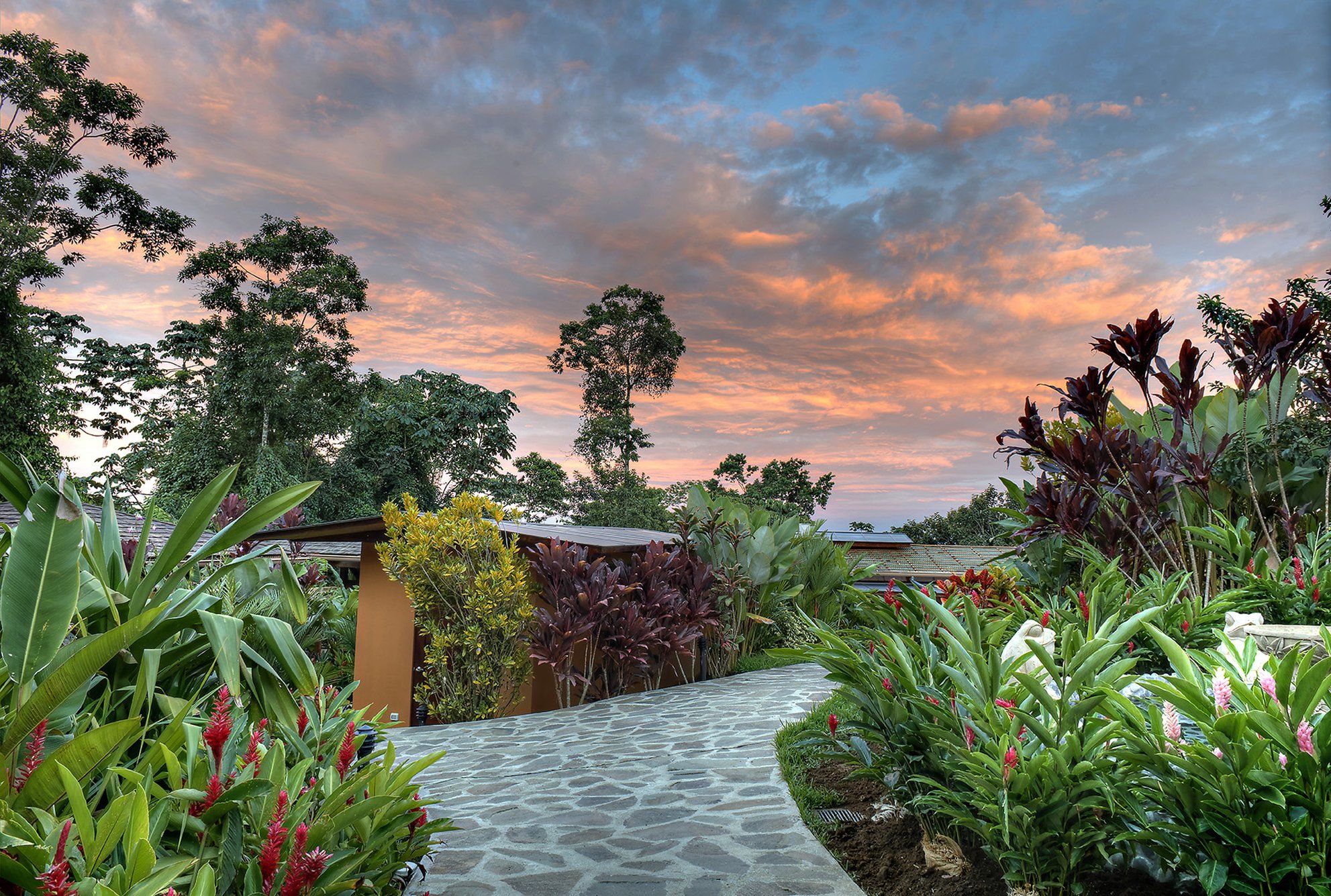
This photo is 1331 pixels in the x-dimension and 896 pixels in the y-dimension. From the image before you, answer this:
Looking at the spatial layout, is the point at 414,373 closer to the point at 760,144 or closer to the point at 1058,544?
the point at 760,144

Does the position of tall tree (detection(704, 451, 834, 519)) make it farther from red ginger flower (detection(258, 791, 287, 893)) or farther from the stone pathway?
red ginger flower (detection(258, 791, 287, 893))

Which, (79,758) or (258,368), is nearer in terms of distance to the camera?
(79,758)

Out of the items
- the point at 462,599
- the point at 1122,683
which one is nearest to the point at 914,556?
the point at 462,599

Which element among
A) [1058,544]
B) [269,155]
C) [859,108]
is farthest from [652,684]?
[269,155]

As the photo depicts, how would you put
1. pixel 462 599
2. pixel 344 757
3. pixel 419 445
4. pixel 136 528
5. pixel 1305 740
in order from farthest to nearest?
1. pixel 419 445
2. pixel 136 528
3. pixel 462 599
4. pixel 344 757
5. pixel 1305 740

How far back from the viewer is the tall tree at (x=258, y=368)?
2052 centimetres

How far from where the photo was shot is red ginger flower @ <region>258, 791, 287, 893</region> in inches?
56.7

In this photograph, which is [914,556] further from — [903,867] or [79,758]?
[79,758]

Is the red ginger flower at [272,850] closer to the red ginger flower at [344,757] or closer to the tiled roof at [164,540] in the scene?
the red ginger flower at [344,757]

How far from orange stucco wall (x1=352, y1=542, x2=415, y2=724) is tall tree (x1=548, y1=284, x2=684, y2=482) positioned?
1863cm

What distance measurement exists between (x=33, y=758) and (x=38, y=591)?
34 centimetres

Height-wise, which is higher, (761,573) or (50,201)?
(50,201)

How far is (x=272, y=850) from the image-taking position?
144cm

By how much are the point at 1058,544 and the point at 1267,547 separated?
4.94 ft
